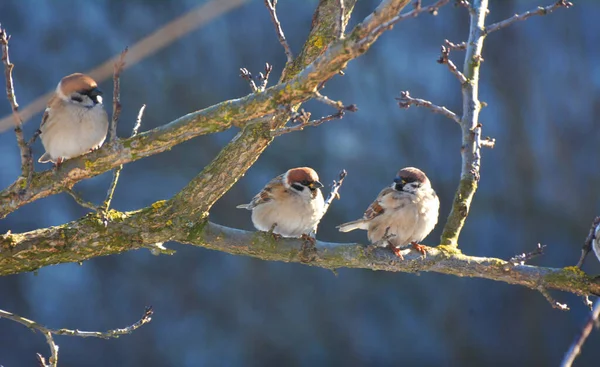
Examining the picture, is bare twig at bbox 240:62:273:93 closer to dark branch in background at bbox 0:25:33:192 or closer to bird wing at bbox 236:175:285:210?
dark branch in background at bbox 0:25:33:192

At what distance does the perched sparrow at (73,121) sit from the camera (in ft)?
13.4

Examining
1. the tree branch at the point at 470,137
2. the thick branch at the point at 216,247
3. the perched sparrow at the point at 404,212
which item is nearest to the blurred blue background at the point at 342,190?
the perched sparrow at the point at 404,212

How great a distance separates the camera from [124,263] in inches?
369

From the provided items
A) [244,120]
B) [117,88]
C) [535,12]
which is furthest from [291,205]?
[117,88]

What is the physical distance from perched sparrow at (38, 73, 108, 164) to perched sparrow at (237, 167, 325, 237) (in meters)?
1.20

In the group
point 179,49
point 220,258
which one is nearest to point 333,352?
point 220,258

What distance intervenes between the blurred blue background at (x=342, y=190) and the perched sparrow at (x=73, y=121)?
496 cm

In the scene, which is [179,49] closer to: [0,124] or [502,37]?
[502,37]

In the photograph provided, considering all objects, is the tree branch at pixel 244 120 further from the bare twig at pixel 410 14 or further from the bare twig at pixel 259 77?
the bare twig at pixel 259 77

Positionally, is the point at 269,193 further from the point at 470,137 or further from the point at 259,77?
the point at 470,137

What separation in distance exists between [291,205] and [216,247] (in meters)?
1.01

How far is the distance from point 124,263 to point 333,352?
301cm

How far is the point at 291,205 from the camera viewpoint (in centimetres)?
476

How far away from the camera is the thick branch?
11.5 ft
